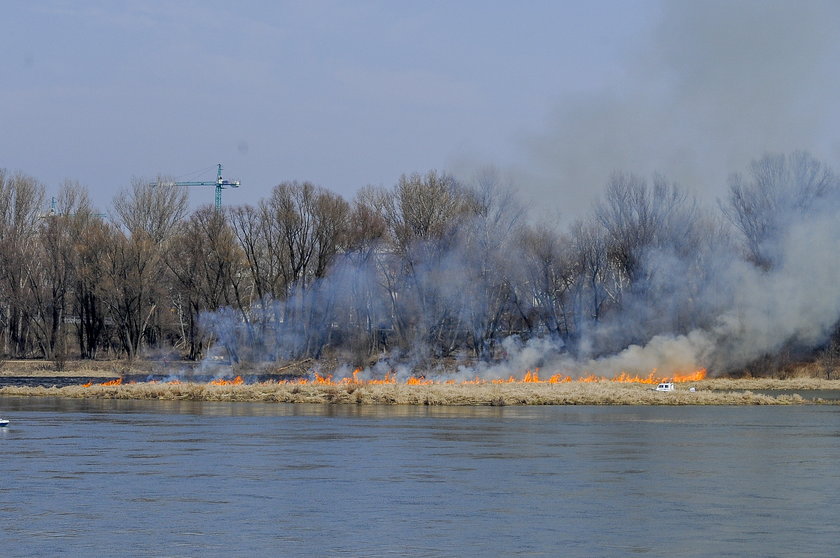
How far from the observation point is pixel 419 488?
26.9m

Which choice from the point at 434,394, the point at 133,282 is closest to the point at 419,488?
the point at 434,394

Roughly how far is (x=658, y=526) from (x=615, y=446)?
47.1 feet

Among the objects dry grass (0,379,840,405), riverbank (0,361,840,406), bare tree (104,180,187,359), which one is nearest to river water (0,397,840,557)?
dry grass (0,379,840,405)

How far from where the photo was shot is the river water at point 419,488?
2047 centimetres

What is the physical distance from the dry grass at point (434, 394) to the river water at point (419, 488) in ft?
40.2

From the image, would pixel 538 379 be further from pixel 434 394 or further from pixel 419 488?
pixel 419 488

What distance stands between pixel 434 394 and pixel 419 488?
A: 3195cm

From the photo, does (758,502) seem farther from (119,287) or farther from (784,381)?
(119,287)

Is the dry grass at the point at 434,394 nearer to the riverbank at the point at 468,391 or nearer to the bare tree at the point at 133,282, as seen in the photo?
the riverbank at the point at 468,391

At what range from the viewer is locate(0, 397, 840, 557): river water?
20.5 m

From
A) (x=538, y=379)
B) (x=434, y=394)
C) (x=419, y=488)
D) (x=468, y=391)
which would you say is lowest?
(x=419, y=488)

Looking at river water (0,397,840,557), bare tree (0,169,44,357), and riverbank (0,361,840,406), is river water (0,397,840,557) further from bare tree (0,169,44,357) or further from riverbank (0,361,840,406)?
bare tree (0,169,44,357)

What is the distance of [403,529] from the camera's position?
2164cm

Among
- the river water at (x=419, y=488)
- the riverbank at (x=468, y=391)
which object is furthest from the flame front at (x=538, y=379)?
the river water at (x=419, y=488)
